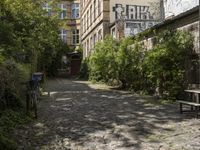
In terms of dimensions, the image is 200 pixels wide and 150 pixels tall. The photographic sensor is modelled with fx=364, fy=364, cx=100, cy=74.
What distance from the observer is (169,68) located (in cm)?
1496

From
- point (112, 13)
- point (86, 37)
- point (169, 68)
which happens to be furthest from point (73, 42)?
point (169, 68)

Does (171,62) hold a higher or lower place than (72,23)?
lower

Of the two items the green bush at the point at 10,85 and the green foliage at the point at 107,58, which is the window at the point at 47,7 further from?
the green bush at the point at 10,85

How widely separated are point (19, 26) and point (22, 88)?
6.86 meters

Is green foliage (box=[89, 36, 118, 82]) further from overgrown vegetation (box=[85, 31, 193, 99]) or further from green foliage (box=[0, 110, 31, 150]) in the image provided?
green foliage (box=[0, 110, 31, 150])

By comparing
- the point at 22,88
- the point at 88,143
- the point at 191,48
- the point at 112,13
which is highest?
the point at 112,13

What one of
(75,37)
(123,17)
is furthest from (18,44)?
(75,37)

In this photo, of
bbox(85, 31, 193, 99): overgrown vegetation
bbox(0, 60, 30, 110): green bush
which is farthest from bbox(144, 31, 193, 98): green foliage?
bbox(0, 60, 30, 110): green bush

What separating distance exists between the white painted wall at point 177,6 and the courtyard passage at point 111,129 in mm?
8147

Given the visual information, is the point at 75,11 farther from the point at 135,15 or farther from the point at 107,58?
the point at 107,58

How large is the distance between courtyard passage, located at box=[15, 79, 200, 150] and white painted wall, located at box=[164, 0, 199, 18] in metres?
8.15

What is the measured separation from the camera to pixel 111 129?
9.03 metres

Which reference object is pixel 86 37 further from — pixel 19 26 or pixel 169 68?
pixel 169 68

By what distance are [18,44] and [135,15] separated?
17.7 m
